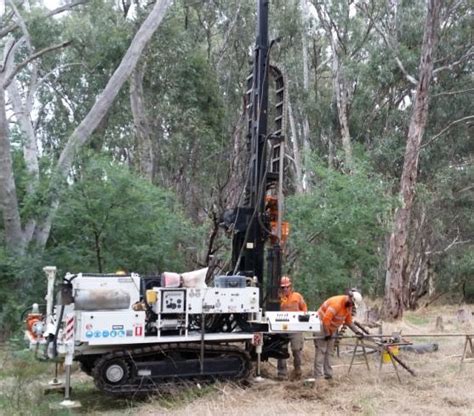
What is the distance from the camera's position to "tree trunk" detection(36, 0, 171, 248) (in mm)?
15141

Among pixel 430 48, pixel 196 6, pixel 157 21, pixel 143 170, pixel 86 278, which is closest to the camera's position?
pixel 86 278

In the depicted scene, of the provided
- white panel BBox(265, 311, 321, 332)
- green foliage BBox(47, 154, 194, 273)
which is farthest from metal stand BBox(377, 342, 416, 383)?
green foliage BBox(47, 154, 194, 273)

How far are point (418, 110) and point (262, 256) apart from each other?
12898 mm

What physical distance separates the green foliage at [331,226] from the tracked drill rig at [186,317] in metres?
6.40

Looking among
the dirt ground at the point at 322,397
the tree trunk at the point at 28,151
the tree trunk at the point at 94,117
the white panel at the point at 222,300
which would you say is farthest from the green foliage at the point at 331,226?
the white panel at the point at 222,300

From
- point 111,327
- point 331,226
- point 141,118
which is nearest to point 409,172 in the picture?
point 331,226

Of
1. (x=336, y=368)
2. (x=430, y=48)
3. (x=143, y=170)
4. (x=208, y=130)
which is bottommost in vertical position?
(x=336, y=368)

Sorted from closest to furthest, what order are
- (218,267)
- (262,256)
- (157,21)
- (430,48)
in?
(262,256), (218,267), (157,21), (430,48)

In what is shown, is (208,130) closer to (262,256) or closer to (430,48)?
(430,48)

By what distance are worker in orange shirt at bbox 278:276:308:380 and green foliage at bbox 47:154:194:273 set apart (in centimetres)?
453

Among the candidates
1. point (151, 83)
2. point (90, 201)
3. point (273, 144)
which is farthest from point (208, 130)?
point (273, 144)

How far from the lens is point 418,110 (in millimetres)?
22062

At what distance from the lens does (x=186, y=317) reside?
375 inches

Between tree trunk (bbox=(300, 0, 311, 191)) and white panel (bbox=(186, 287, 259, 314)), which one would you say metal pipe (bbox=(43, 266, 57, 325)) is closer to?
white panel (bbox=(186, 287, 259, 314))
